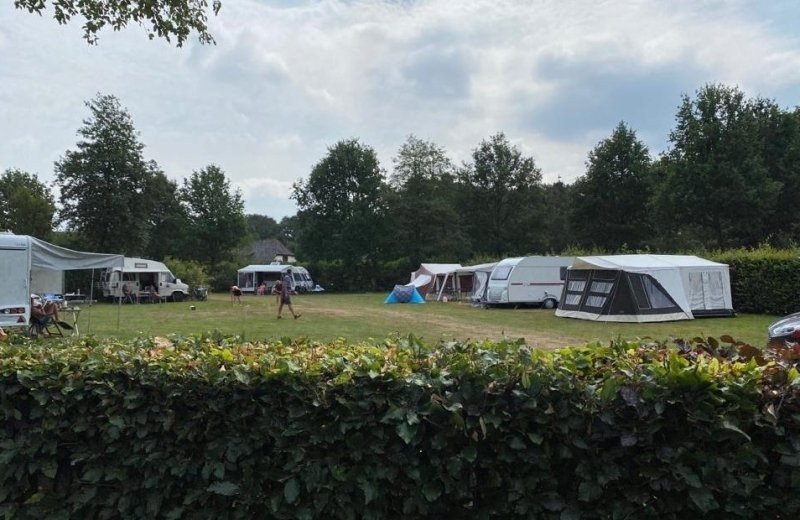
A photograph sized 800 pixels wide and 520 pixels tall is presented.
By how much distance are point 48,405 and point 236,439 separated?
1.00 m

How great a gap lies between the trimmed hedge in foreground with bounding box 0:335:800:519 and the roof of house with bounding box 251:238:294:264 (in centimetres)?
6644

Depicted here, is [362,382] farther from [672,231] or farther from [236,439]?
[672,231]

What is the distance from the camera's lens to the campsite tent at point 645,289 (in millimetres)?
16828

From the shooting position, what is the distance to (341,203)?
155 feet

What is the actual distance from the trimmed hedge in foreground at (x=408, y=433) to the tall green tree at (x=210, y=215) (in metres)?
43.8

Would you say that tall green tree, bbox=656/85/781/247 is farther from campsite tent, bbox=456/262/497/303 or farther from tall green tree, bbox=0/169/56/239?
tall green tree, bbox=0/169/56/239

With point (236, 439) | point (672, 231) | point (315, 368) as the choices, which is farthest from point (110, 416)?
point (672, 231)

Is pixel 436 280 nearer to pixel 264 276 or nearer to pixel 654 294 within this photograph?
pixel 264 276

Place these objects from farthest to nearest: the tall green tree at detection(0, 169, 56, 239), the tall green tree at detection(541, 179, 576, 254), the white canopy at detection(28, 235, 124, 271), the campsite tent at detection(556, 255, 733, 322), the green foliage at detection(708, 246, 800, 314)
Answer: the tall green tree at detection(541, 179, 576, 254) < the tall green tree at detection(0, 169, 56, 239) < the green foliage at detection(708, 246, 800, 314) < the campsite tent at detection(556, 255, 733, 322) < the white canopy at detection(28, 235, 124, 271)

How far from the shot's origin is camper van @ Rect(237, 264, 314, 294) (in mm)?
42188

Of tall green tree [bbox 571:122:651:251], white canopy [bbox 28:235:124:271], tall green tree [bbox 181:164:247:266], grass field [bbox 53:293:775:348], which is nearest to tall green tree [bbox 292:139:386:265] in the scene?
tall green tree [bbox 181:164:247:266]

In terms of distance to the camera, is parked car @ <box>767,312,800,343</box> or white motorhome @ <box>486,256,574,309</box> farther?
white motorhome @ <box>486,256,574,309</box>

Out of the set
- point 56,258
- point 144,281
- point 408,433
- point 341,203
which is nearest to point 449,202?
point 341,203

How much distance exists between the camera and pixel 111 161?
1309 inches
